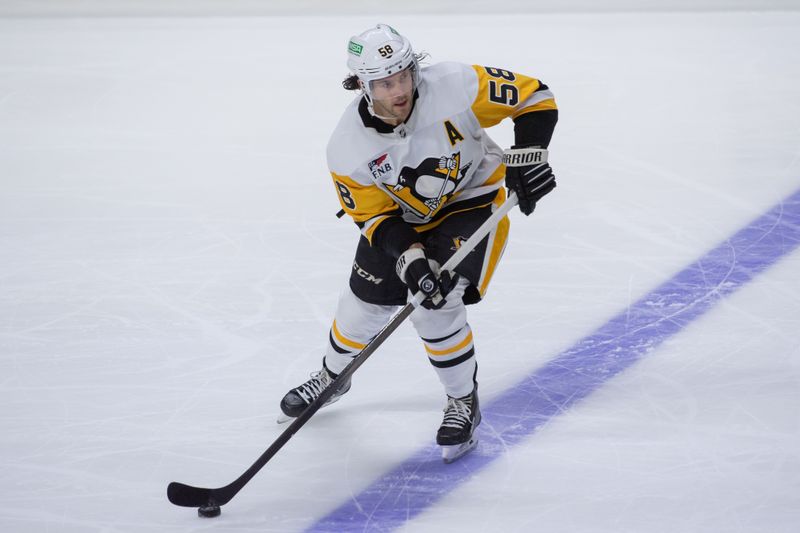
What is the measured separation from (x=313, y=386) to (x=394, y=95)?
943 mm

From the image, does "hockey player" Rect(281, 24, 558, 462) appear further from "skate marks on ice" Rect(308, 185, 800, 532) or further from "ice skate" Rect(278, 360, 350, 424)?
"ice skate" Rect(278, 360, 350, 424)

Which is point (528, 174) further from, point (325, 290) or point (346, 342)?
point (325, 290)

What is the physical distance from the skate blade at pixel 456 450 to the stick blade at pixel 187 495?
0.61 meters

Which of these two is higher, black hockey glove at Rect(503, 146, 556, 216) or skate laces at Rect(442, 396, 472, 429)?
black hockey glove at Rect(503, 146, 556, 216)

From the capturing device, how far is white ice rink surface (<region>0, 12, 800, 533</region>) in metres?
2.54

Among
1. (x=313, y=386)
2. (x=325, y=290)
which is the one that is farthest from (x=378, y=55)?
(x=325, y=290)

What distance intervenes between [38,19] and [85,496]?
208 inches

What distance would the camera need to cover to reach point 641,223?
391 cm

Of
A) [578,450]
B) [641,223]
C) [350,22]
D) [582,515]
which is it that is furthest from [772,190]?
[350,22]

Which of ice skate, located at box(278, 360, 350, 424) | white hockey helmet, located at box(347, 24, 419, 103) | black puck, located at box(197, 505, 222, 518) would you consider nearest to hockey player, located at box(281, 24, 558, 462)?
white hockey helmet, located at box(347, 24, 419, 103)

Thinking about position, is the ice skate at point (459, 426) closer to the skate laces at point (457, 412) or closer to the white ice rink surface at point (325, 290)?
the skate laces at point (457, 412)

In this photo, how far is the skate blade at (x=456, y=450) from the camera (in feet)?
8.64

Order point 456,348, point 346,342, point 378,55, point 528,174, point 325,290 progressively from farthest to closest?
point 325,290, point 346,342, point 456,348, point 528,174, point 378,55

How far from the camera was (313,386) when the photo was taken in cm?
294
